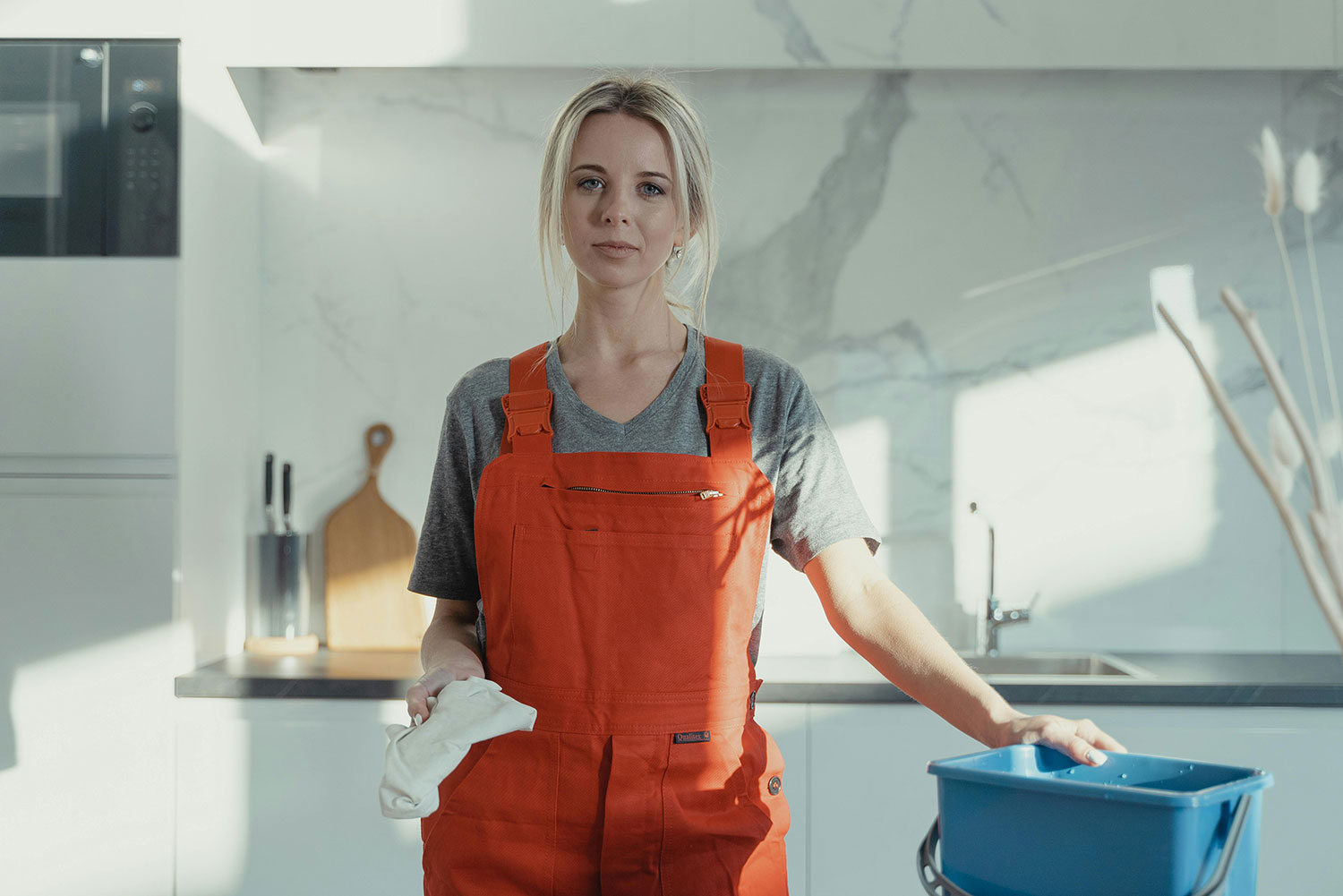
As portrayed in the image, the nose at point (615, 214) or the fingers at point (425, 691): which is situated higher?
the nose at point (615, 214)

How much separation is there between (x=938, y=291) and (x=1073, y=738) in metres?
1.64

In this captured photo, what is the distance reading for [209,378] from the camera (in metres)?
2.06

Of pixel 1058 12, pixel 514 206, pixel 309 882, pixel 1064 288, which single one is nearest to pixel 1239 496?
pixel 1064 288

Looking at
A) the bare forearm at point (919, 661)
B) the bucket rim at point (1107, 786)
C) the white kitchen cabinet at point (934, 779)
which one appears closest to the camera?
the bucket rim at point (1107, 786)

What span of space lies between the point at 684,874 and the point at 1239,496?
1.70m

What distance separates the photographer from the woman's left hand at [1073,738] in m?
0.74

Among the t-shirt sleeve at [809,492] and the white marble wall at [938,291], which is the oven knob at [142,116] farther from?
the t-shirt sleeve at [809,492]

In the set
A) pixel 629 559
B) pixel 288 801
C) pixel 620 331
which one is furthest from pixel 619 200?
pixel 288 801

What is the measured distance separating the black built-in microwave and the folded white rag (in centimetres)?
135

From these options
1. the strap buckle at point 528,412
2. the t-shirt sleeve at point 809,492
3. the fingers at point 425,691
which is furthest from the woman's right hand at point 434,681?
the t-shirt sleeve at point 809,492

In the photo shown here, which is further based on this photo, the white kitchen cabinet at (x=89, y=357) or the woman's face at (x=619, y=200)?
the white kitchen cabinet at (x=89, y=357)

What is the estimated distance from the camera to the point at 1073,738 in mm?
752

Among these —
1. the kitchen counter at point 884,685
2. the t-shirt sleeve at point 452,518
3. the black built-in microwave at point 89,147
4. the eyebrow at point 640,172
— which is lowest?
the kitchen counter at point 884,685

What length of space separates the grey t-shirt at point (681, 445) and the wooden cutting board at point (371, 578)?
1079 mm
